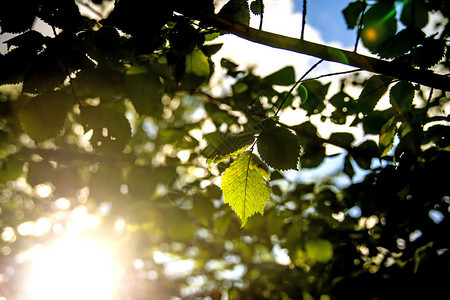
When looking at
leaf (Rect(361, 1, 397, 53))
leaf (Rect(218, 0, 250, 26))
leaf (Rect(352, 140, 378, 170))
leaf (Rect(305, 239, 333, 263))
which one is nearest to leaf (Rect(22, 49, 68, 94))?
leaf (Rect(218, 0, 250, 26))

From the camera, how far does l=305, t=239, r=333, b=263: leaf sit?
179 cm

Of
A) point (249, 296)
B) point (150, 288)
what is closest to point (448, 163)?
point (249, 296)

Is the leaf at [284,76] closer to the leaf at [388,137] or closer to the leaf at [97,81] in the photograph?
the leaf at [388,137]

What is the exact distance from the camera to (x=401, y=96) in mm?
1085

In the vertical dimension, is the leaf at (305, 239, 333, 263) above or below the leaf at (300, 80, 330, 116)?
below

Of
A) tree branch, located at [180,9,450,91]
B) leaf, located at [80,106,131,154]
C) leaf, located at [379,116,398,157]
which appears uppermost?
leaf, located at [80,106,131,154]

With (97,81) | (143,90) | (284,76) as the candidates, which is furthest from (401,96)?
(97,81)

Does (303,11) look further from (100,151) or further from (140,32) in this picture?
(100,151)

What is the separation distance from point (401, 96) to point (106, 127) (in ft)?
4.43

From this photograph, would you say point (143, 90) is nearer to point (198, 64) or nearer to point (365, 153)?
point (198, 64)

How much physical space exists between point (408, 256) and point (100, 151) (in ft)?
5.62

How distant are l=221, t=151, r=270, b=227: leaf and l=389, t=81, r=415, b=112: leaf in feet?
2.18

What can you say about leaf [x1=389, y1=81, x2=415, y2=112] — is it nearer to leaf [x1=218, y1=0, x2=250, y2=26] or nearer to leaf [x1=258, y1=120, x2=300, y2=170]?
leaf [x1=258, y1=120, x2=300, y2=170]

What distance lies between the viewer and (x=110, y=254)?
669 centimetres
